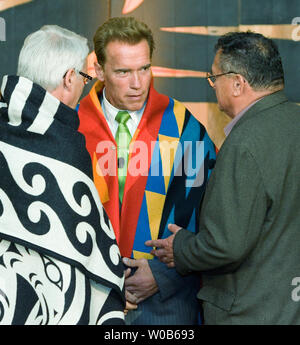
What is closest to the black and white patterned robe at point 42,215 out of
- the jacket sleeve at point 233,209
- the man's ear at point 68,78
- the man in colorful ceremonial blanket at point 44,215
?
the man in colorful ceremonial blanket at point 44,215

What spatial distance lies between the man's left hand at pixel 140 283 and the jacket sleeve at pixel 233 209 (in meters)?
0.39

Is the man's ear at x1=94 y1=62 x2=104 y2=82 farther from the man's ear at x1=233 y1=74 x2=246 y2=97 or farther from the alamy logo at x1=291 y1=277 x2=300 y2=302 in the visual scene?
the alamy logo at x1=291 y1=277 x2=300 y2=302

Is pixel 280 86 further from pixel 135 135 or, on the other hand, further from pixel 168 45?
pixel 168 45

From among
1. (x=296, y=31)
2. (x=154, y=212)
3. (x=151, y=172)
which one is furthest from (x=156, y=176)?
(x=296, y=31)

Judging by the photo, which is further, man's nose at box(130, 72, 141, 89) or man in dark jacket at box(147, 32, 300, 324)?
man's nose at box(130, 72, 141, 89)

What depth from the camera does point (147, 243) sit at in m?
2.38

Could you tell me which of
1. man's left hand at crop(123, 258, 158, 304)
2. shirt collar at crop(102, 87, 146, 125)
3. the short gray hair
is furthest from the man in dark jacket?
the short gray hair

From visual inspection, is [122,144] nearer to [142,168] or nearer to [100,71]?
[142,168]

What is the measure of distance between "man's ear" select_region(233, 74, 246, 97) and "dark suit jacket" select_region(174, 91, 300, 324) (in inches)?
4.7

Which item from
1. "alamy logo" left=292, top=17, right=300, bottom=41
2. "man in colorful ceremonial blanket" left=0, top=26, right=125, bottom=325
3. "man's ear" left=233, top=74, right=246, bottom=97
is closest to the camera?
"man in colorful ceremonial blanket" left=0, top=26, right=125, bottom=325

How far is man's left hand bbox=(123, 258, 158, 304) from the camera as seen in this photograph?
2.34 m

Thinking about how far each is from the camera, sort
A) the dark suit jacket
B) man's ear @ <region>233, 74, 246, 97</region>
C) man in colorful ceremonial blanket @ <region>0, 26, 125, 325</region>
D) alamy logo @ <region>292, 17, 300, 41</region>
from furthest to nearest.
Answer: alamy logo @ <region>292, 17, 300, 41</region>
man's ear @ <region>233, 74, 246, 97</region>
the dark suit jacket
man in colorful ceremonial blanket @ <region>0, 26, 125, 325</region>

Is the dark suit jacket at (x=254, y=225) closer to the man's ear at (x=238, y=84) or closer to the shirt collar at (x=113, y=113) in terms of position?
the man's ear at (x=238, y=84)
